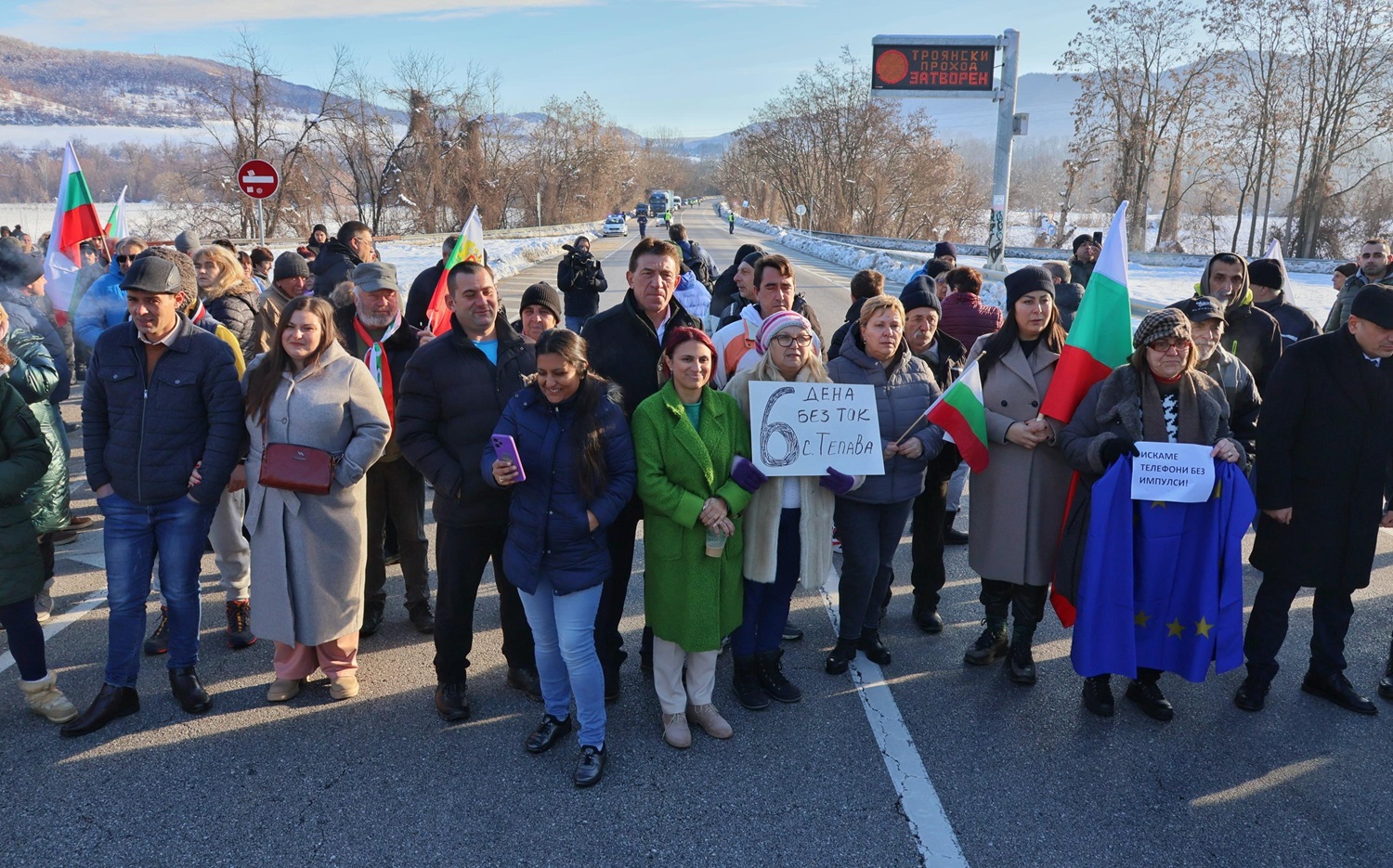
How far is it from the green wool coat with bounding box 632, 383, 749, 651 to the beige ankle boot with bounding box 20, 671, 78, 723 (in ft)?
8.94

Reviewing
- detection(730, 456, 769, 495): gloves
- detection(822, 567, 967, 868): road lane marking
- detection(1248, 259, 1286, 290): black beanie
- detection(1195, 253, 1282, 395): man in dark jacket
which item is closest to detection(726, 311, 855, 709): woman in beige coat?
detection(730, 456, 769, 495): gloves

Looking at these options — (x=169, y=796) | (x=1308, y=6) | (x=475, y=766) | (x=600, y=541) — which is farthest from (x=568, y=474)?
(x=1308, y=6)

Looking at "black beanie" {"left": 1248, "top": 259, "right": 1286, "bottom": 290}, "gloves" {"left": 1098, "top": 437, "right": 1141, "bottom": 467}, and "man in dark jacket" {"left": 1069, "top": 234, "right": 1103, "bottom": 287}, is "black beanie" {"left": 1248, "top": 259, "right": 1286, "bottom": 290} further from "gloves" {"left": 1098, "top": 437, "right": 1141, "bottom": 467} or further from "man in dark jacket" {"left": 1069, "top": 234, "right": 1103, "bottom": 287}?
"man in dark jacket" {"left": 1069, "top": 234, "right": 1103, "bottom": 287}

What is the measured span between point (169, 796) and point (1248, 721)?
479cm

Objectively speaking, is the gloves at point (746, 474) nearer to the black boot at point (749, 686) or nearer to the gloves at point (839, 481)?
the gloves at point (839, 481)

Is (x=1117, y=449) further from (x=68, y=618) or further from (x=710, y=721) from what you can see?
(x=68, y=618)

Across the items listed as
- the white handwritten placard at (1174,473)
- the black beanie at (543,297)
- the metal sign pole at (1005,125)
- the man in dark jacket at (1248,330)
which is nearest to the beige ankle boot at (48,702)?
the black beanie at (543,297)

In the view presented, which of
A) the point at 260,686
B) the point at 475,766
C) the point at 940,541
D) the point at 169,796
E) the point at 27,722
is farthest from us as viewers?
the point at 940,541

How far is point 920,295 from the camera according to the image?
5.04 metres

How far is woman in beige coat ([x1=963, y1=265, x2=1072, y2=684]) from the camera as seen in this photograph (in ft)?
14.4

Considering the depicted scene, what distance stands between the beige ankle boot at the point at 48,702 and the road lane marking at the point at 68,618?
2.47 ft

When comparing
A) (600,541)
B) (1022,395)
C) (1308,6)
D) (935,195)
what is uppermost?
(1308,6)

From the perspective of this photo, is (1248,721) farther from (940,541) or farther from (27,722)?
(27,722)

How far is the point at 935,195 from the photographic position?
60.7 meters
